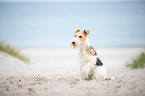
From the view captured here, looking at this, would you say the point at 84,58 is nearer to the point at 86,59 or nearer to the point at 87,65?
the point at 86,59

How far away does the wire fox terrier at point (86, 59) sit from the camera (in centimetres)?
413

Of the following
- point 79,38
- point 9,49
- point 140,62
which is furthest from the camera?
point 9,49

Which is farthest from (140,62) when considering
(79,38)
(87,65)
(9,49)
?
(9,49)

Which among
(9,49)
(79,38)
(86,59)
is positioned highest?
(9,49)

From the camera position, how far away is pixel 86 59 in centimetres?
416

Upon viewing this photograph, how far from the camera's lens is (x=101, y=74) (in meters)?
4.22

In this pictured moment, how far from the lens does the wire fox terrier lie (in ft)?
13.5

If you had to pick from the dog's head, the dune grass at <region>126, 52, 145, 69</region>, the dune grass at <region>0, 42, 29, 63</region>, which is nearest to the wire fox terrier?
the dog's head

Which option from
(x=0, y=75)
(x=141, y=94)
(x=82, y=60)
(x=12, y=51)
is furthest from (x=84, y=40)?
(x=12, y=51)

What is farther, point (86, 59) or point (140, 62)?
point (140, 62)

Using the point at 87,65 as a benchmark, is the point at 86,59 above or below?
above

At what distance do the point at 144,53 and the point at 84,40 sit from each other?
450 centimetres

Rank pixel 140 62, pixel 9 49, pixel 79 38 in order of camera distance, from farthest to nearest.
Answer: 1. pixel 9 49
2. pixel 140 62
3. pixel 79 38

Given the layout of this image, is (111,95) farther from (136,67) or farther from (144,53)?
(144,53)
